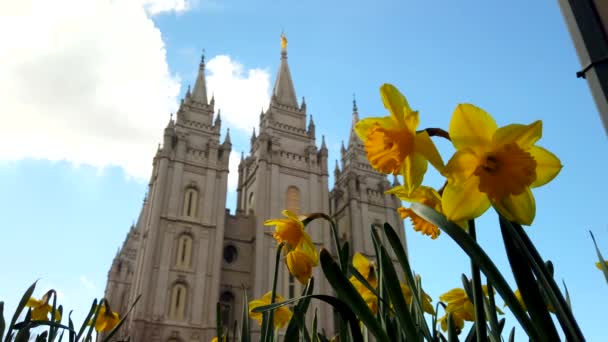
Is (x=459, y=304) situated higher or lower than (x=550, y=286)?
higher

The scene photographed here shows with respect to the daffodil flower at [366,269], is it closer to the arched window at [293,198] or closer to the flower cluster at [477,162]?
the flower cluster at [477,162]

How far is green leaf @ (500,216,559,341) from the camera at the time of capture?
791 mm

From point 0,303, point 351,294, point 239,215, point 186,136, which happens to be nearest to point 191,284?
point 239,215

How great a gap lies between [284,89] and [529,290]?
94.5ft

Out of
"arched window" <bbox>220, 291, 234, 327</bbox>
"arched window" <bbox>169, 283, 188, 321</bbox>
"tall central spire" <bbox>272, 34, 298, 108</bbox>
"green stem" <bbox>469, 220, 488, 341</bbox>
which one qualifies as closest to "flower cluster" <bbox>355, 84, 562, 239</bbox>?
"green stem" <bbox>469, 220, 488, 341</bbox>

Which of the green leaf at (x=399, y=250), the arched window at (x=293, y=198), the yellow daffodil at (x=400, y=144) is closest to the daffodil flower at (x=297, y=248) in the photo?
the green leaf at (x=399, y=250)

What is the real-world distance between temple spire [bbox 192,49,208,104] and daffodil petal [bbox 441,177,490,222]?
26216 millimetres

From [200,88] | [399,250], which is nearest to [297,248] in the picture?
[399,250]

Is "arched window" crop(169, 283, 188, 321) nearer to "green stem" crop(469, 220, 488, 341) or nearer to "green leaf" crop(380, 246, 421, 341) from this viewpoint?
"green leaf" crop(380, 246, 421, 341)

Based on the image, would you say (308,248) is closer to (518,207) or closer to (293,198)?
(518,207)

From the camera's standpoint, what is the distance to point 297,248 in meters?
1.51

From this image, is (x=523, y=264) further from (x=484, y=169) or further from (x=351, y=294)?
(x=351, y=294)

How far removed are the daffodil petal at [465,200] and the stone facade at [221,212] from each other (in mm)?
16882

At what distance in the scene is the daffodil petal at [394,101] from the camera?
3.18 feet
